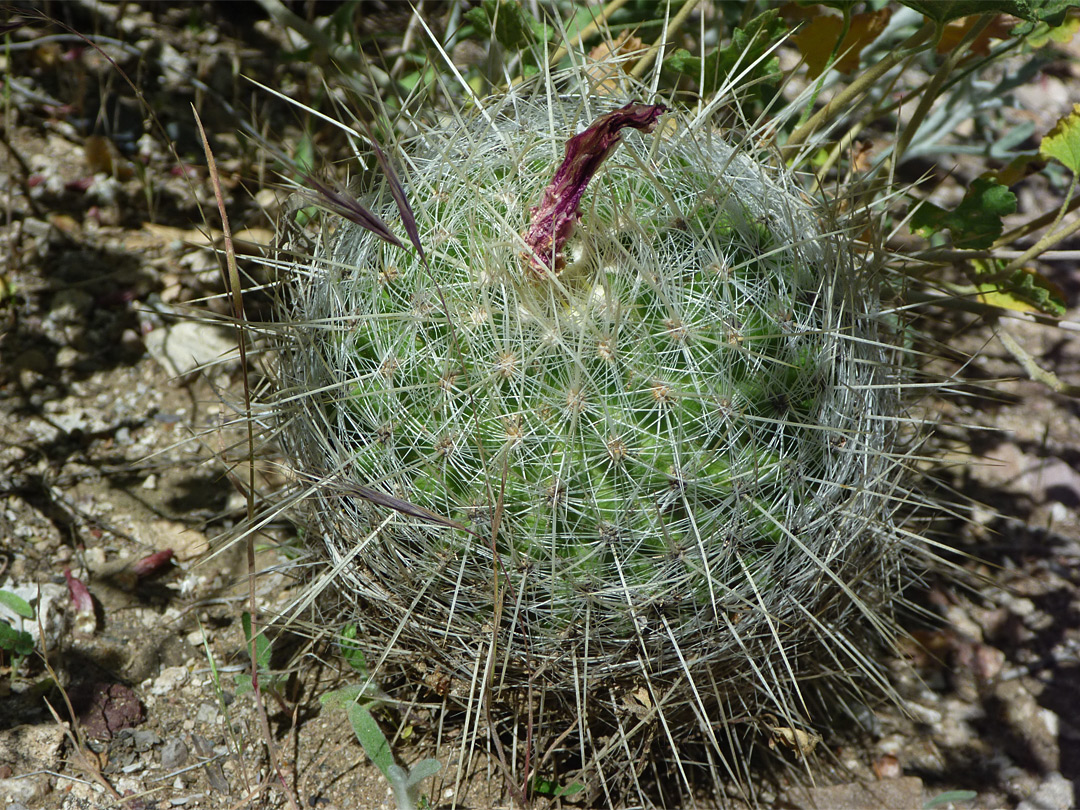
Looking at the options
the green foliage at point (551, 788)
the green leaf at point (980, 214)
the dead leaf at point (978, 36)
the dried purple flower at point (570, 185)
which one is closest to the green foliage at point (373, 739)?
the green foliage at point (551, 788)

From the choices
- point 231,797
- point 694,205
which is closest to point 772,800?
point 231,797

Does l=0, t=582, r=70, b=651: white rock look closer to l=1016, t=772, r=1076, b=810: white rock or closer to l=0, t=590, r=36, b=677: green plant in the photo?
l=0, t=590, r=36, b=677: green plant

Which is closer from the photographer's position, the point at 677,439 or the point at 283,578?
the point at 677,439

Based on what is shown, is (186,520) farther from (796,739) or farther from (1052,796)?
(1052,796)

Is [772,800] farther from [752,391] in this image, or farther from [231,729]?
[231,729]

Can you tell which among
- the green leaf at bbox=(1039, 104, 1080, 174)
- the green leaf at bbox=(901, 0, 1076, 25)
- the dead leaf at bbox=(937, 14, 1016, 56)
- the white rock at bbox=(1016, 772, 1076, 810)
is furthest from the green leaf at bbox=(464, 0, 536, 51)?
the white rock at bbox=(1016, 772, 1076, 810)

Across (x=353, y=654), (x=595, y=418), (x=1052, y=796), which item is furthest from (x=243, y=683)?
(x=1052, y=796)
